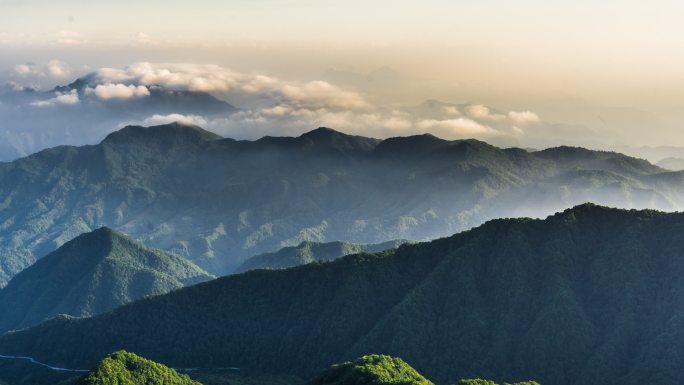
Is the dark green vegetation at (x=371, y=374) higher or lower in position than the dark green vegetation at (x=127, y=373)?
higher

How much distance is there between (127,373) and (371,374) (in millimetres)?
43944

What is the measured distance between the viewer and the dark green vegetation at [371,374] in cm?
16162

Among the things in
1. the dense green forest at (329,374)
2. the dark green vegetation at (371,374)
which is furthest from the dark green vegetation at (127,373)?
the dark green vegetation at (371,374)

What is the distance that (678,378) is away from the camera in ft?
621

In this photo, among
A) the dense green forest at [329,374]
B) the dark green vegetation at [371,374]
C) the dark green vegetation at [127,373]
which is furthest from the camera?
the dark green vegetation at [127,373]

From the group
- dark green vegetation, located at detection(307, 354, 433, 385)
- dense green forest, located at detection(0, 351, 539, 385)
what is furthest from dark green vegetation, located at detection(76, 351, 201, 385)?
dark green vegetation, located at detection(307, 354, 433, 385)

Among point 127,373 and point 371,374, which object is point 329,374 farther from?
point 127,373

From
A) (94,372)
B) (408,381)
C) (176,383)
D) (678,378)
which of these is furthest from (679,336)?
(94,372)

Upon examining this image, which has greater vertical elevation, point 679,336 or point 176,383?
point 679,336

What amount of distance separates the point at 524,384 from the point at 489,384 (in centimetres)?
633

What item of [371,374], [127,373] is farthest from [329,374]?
[127,373]

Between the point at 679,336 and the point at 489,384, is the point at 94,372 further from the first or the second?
the point at 679,336

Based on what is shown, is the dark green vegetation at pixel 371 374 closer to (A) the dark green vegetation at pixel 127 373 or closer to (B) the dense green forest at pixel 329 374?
(B) the dense green forest at pixel 329 374

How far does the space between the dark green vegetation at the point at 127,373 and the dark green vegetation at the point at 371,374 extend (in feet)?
90.8
